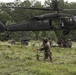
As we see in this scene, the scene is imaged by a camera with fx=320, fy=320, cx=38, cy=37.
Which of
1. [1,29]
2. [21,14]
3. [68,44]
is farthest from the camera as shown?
[21,14]

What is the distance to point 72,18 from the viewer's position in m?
23.9

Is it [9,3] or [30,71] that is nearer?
[30,71]

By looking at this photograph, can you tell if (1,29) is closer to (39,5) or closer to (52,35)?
(52,35)

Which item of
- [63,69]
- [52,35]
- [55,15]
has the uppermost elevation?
[55,15]

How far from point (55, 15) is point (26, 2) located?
63.7 meters

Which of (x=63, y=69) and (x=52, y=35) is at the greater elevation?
(x=63, y=69)

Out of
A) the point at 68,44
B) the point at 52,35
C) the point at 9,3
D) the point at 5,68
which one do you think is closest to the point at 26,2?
the point at 9,3

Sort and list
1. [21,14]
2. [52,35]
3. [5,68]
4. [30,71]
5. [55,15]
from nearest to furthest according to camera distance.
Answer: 1. [30,71]
2. [5,68]
3. [55,15]
4. [52,35]
5. [21,14]

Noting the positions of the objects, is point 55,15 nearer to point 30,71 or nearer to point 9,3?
point 30,71

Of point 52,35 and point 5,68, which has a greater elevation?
point 5,68

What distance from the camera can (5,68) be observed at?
13.0m

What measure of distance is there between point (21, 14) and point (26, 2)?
13306 mm

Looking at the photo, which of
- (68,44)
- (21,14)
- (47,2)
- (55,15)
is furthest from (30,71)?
(47,2)

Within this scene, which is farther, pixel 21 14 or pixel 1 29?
pixel 21 14
